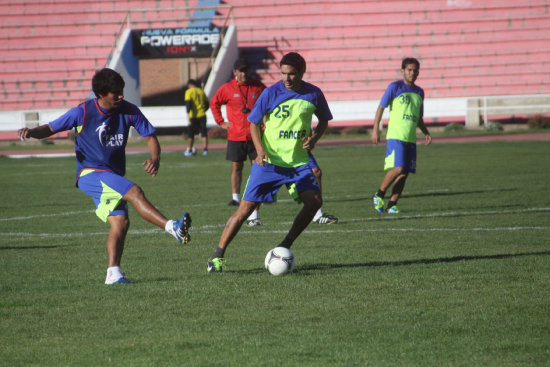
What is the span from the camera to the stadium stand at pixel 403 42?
117ft

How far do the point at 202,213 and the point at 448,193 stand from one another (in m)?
4.39

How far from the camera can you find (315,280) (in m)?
6.91

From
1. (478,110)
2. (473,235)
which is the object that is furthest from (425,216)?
(478,110)

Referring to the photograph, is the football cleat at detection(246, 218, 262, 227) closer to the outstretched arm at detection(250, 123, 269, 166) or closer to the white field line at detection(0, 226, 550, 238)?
the white field line at detection(0, 226, 550, 238)

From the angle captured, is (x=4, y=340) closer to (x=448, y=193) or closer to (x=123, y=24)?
(x=448, y=193)

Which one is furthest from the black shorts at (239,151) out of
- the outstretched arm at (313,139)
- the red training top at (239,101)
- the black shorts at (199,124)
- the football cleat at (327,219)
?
the black shorts at (199,124)

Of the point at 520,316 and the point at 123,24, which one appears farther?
the point at 123,24

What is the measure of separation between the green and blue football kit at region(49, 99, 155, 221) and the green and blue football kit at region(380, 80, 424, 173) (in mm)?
5744

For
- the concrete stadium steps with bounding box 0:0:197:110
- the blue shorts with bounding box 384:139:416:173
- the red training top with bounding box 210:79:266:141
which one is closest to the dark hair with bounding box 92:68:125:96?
the red training top with bounding box 210:79:266:141

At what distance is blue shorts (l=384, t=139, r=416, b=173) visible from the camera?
12148mm

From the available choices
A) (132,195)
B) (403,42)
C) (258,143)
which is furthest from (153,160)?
(403,42)

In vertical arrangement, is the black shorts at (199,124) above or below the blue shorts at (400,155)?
below

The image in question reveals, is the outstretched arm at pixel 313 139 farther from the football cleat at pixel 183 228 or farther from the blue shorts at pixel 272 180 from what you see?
the football cleat at pixel 183 228

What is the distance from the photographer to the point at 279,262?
281 inches
